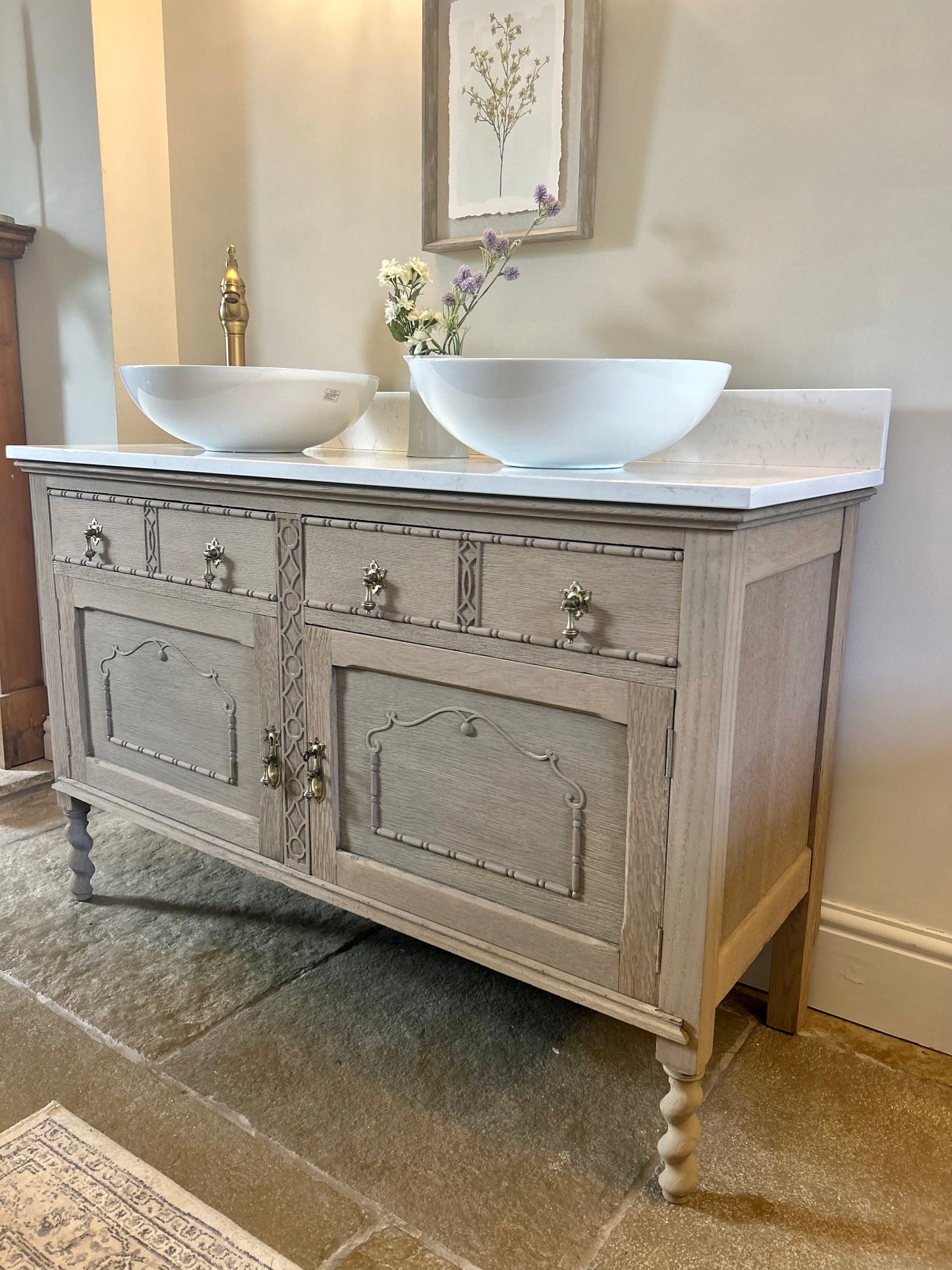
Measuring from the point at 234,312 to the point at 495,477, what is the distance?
962 millimetres

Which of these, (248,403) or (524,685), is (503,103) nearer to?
(248,403)

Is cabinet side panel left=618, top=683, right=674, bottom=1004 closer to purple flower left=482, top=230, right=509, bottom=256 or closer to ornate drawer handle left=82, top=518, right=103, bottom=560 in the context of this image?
purple flower left=482, top=230, right=509, bottom=256

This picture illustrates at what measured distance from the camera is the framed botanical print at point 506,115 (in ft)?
4.89

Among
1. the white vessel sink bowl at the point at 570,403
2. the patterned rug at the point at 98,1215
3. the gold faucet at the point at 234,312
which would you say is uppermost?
the gold faucet at the point at 234,312

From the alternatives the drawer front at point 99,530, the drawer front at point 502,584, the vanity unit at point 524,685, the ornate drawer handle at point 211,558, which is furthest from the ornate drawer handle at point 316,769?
the drawer front at point 99,530

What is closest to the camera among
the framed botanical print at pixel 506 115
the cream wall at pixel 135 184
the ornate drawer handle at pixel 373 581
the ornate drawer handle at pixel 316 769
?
the ornate drawer handle at pixel 373 581

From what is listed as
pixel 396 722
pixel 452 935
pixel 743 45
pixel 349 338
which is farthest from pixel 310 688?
pixel 743 45

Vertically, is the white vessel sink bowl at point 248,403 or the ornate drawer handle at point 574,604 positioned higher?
the white vessel sink bowl at point 248,403

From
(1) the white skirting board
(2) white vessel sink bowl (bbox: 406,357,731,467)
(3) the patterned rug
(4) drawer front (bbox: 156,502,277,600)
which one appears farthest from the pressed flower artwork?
(3) the patterned rug

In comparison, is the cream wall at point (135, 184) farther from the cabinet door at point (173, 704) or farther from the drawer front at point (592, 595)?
the drawer front at point (592, 595)

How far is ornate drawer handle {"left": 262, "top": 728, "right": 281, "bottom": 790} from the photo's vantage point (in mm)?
1400

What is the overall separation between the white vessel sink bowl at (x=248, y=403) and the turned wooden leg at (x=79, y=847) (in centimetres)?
74

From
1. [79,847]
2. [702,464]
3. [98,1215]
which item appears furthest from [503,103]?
[98,1215]

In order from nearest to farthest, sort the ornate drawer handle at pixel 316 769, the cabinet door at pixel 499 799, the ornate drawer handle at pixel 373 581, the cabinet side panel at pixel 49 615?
the cabinet door at pixel 499 799, the ornate drawer handle at pixel 373 581, the ornate drawer handle at pixel 316 769, the cabinet side panel at pixel 49 615
